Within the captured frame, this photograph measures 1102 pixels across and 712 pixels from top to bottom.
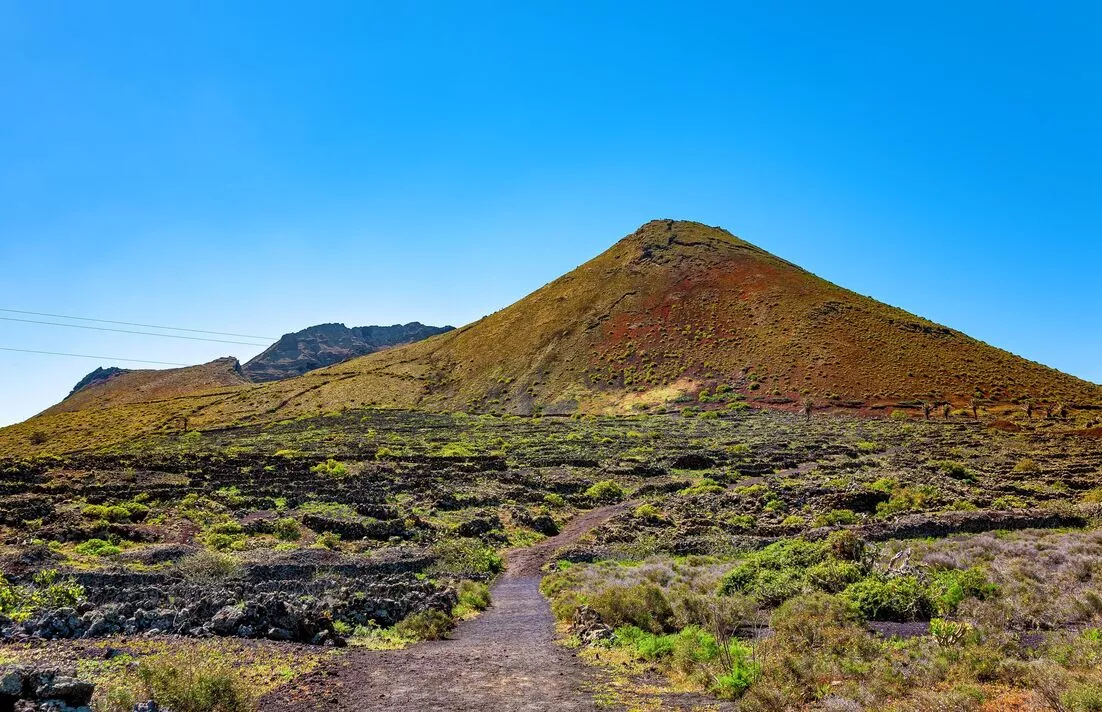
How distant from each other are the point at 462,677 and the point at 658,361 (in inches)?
3518

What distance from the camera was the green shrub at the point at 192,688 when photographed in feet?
25.6

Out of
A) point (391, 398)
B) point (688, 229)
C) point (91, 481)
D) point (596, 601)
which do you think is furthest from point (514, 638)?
point (688, 229)

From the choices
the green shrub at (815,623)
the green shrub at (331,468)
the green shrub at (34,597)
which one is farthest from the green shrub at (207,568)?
the green shrub at (331,468)

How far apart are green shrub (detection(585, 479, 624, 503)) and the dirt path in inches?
849

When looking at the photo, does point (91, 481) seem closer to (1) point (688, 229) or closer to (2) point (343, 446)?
(2) point (343, 446)

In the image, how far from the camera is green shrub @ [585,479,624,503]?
1458 inches

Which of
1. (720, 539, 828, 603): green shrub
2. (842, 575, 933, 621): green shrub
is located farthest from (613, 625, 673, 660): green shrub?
(842, 575, 933, 621): green shrub

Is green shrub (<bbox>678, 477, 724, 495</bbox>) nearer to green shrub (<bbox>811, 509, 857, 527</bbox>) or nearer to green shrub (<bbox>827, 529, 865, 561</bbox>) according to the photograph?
green shrub (<bbox>811, 509, 857, 527</bbox>)

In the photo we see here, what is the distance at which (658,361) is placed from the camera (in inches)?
3866

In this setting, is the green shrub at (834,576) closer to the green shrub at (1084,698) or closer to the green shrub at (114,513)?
the green shrub at (1084,698)

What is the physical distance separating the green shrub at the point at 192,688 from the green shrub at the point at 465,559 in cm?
1246

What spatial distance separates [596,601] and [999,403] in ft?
265

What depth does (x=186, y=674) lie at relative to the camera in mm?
8516

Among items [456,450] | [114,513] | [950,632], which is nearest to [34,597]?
[114,513]
